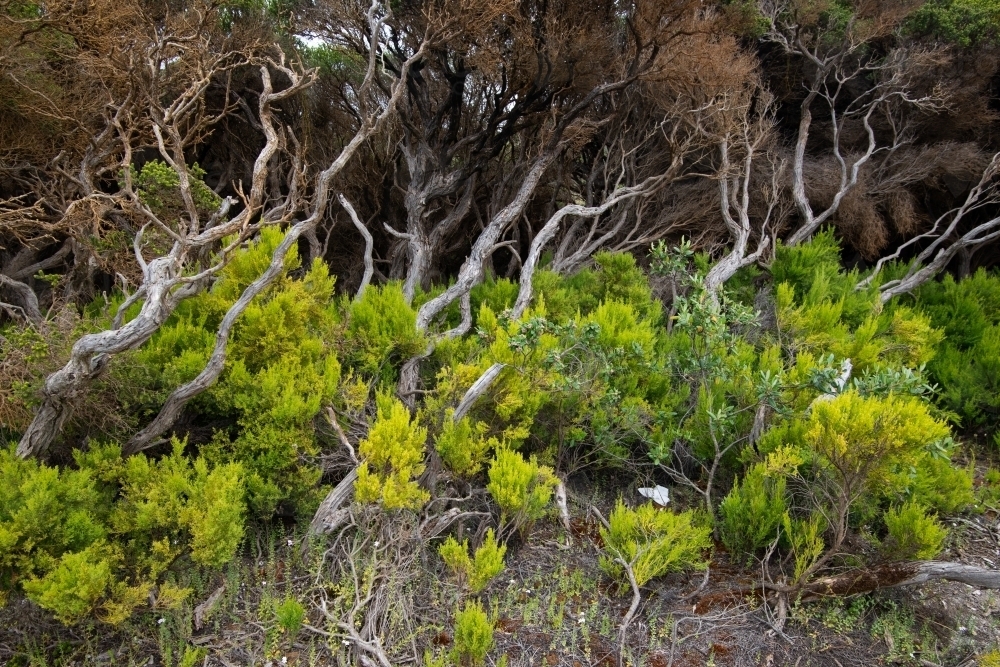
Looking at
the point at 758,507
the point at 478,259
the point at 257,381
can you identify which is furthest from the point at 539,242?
the point at 758,507

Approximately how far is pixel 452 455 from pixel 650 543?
1.15 m

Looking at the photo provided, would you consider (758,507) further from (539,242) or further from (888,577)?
(539,242)

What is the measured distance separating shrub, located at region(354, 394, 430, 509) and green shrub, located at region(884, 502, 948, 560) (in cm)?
240

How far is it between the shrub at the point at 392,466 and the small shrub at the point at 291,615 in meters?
0.53

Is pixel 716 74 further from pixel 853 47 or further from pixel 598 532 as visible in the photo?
pixel 598 532

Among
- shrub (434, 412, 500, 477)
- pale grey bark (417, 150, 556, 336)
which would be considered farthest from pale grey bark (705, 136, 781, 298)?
shrub (434, 412, 500, 477)

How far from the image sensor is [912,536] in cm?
316

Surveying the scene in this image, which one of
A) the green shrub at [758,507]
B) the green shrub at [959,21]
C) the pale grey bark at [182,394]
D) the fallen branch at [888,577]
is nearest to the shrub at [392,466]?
the pale grey bark at [182,394]

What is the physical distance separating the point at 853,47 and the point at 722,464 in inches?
209

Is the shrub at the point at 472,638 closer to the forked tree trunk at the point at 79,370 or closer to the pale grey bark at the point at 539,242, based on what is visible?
the forked tree trunk at the point at 79,370

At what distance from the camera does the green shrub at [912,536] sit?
3.13 metres

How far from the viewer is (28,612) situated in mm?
2859

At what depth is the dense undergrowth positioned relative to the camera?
2883mm

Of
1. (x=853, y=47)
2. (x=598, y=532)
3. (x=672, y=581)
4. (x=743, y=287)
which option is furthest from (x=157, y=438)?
(x=853, y=47)
